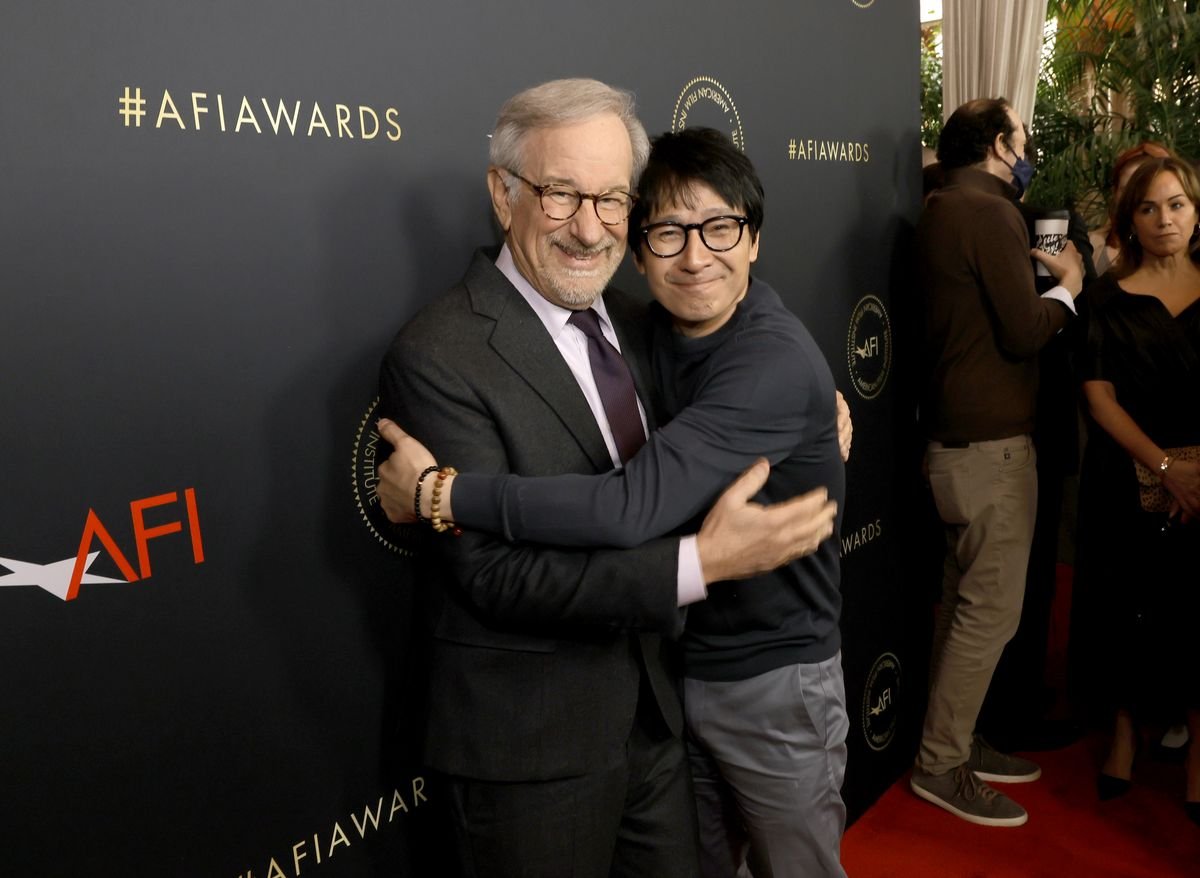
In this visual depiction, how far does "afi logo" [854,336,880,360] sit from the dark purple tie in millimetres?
1442

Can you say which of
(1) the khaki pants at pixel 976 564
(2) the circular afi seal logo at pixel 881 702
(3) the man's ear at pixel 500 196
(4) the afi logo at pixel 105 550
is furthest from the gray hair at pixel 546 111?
(2) the circular afi seal logo at pixel 881 702

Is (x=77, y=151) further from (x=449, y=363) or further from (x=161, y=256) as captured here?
(x=449, y=363)

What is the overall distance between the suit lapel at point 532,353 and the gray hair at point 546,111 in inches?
6.1

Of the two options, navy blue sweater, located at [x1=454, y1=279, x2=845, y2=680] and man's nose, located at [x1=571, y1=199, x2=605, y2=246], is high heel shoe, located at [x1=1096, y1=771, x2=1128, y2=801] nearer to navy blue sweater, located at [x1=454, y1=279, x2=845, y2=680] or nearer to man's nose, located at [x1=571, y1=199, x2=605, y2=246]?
navy blue sweater, located at [x1=454, y1=279, x2=845, y2=680]

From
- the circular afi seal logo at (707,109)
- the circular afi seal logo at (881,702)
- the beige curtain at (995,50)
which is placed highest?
the beige curtain at (995,50)

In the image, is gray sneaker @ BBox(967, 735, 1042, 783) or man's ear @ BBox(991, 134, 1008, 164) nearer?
man's ear @ BBox(991, 134, 1008, 164)

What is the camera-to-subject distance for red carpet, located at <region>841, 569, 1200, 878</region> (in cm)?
266

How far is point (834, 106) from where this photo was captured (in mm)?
2744

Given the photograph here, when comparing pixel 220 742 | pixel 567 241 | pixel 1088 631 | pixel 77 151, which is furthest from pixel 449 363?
pixel 1088 631

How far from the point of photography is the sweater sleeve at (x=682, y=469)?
137 cm

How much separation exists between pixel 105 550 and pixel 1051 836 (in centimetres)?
260

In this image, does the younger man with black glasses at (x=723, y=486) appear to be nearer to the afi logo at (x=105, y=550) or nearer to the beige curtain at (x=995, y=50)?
the afi logo at (x=105, y=550)

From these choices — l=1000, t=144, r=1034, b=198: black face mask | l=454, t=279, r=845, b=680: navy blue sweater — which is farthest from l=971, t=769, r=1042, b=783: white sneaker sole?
l=1000, t=144, r=1034, b=198: black face mask

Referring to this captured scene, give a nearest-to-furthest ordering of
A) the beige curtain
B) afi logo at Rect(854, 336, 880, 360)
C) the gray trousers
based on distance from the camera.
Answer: the gray trousers
afi logo at Rect(854, 336, 880, 360)
the beige curtain
